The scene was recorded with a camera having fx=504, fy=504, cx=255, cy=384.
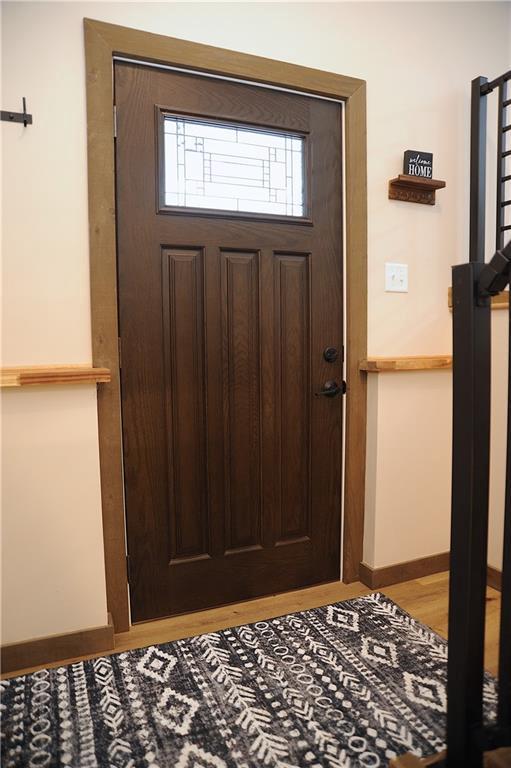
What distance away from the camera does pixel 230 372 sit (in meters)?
2.08

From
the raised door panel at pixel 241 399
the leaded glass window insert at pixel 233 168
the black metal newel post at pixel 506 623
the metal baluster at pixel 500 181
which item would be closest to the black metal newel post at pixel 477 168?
the metal baluster at pixel 500 181

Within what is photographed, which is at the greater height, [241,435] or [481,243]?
[481,243]

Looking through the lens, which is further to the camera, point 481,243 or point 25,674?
point 481,243

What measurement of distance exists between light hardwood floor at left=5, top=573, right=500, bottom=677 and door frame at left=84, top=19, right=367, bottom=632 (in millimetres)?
125

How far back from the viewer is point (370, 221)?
7.32 ft

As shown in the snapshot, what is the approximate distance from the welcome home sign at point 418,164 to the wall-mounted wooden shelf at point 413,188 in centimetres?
4

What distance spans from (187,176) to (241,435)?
3.47ft

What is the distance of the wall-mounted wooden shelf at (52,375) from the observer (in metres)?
1.62

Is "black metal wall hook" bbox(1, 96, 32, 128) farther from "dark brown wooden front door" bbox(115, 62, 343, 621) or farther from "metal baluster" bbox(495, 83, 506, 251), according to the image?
"metal baluster" bbox(495, 83, 506, 251)

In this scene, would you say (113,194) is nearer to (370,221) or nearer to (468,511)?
(370,221)

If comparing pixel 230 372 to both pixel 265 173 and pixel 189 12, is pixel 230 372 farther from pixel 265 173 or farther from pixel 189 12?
pixel 189 12

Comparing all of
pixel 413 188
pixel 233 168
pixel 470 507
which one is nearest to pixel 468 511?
pixel 470 507

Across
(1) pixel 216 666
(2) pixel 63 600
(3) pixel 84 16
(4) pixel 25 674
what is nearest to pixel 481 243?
(3) pixel 84 16

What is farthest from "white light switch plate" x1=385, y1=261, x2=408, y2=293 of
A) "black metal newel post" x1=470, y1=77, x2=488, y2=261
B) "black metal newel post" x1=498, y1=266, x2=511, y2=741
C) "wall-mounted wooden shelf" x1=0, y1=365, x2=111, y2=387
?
"wall-mounted wooden shelf" x1=0, y1=365, x2=111, y2=387
